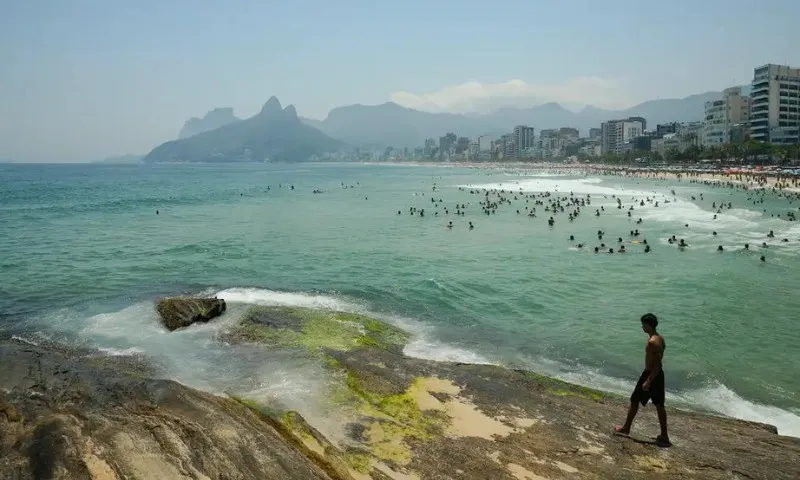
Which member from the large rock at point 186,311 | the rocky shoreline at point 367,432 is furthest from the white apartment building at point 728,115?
the rocky shoreline at point 367,432

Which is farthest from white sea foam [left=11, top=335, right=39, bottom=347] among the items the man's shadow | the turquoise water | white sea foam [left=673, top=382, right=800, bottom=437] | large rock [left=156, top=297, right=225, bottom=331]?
white sea foam [left=673, top=382, right=800, bottom=437]

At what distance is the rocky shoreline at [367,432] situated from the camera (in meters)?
7.52

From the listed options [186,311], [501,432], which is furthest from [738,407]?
[186,311]

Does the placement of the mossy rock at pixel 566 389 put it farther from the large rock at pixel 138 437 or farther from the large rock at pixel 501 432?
the large rock at pixel 138 437

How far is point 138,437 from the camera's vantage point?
7902 mm

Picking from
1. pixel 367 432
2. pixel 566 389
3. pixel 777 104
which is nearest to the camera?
pixel 367 432

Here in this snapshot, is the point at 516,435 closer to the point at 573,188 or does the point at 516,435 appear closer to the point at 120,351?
the point at 120,351

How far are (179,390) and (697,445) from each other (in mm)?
9615

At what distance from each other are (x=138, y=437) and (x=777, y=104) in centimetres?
16385

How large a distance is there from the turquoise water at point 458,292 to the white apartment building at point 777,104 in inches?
4053

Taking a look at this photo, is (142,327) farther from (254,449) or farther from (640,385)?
(640,385)

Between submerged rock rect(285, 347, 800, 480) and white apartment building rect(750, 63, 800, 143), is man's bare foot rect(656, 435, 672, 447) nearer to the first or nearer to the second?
submerged rock rect(285, 347, 800, 480)

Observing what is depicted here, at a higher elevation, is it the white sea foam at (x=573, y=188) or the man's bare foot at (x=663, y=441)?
the white sea foam at (x=573, y=188)

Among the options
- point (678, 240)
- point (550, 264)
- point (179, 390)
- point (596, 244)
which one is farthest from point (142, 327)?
point (678, 240)
